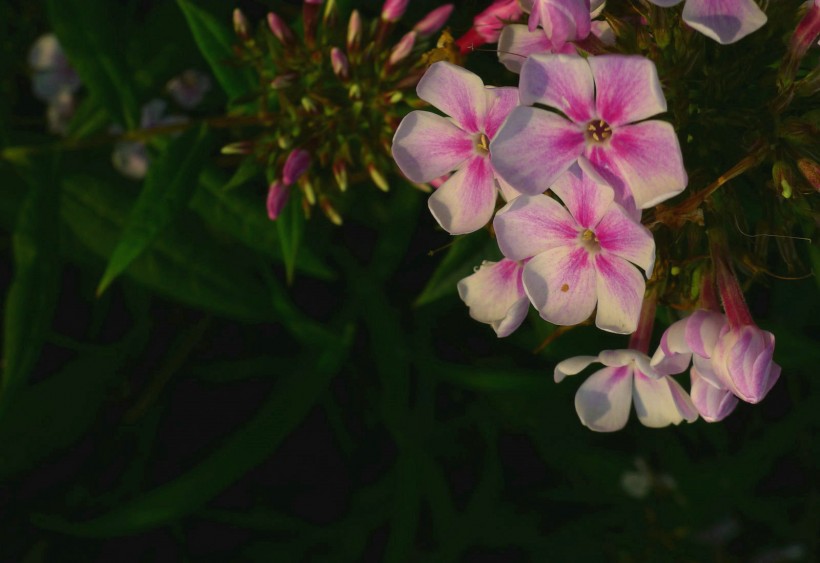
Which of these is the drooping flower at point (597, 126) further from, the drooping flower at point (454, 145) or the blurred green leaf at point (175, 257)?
the blurred green leaf at point (175, 257)

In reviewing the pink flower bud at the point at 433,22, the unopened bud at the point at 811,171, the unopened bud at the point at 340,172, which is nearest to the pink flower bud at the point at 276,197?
the unopened bud at the point at 340,172

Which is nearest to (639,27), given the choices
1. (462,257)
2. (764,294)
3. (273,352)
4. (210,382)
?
(462,257)

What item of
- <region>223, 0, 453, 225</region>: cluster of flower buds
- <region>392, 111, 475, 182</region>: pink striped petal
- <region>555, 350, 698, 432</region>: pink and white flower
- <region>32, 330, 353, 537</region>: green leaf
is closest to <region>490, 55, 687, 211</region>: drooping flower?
<region>392, 111, 475, 182</region>: pink striped petal

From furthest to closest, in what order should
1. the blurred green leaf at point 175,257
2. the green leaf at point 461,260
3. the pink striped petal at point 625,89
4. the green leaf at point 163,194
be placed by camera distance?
1. the blurred green leaf at point 175,257
2. the green leaf at point 461,260
3. the green leaf at point 163,194
4. the pink striped petal at point 625,89

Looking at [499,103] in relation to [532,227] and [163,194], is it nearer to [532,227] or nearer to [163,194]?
[532,227]

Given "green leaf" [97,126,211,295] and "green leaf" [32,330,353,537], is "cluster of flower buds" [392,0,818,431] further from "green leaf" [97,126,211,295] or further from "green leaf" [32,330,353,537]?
"green leaf" [32,330,353,537]

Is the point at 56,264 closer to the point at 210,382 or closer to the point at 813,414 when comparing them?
the point at 210,382

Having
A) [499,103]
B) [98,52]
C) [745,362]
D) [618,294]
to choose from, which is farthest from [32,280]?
[745,362]
